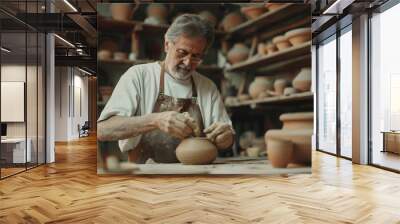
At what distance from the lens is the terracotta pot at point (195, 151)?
235 inches

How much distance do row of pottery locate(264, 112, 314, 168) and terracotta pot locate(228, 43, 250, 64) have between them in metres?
1.09

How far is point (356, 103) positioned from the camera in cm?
772

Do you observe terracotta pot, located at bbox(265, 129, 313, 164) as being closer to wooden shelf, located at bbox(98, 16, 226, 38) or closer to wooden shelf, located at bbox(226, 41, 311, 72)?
wooden shelf, located at bbox(226, 41, 311, 72)

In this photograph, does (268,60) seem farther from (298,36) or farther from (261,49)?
(298,36)

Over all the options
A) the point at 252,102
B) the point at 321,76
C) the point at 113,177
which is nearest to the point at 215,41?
the point at 252,102

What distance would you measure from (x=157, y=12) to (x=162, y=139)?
6.45 feet

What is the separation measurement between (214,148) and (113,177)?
1640mm

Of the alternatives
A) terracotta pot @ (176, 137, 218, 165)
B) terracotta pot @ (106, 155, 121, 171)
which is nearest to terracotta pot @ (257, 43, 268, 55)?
terracotta pot @ (176, 137, 218, 165)

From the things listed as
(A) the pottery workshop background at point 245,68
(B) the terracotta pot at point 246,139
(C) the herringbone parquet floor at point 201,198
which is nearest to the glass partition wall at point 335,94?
(C) the herringbone parquet floor at point 201,198

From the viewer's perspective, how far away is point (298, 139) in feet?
20.1

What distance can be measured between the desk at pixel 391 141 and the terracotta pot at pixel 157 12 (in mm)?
4237

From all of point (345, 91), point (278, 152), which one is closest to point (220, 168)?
point (278, 152)

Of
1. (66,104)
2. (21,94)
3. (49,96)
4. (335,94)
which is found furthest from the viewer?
(66,104)

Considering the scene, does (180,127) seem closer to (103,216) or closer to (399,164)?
(103,216)
